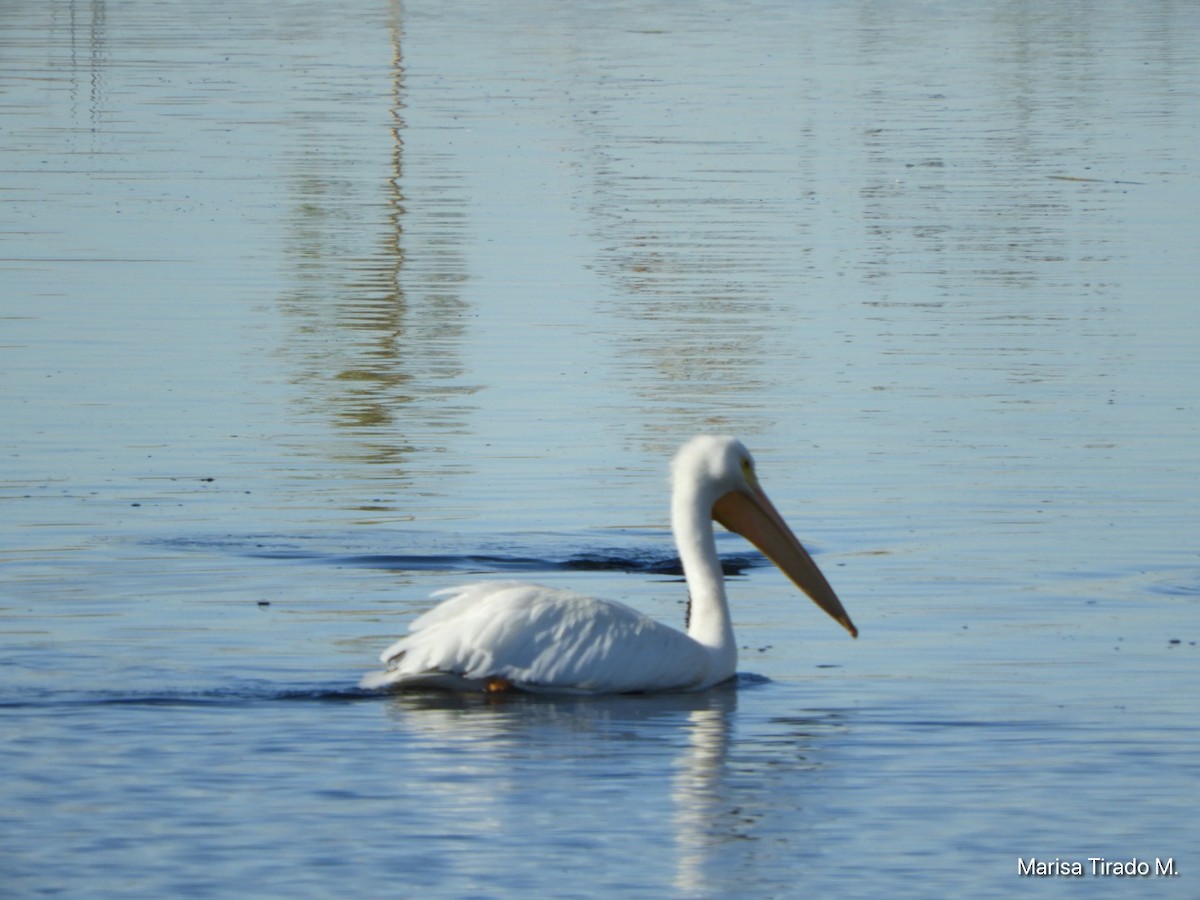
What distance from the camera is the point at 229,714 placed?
8.13m

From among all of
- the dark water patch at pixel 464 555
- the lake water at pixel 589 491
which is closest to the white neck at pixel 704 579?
the lake water at pixel 589 491

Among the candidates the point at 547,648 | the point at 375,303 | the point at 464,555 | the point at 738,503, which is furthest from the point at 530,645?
the point at 375,303

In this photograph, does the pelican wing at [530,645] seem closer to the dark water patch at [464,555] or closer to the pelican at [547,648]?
the pelican at [547,648]

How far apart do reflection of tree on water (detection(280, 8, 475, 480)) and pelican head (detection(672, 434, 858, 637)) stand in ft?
10.0

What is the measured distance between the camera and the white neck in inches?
348

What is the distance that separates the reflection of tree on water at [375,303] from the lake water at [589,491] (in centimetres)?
6

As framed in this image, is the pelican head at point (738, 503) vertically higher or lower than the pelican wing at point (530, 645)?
higher

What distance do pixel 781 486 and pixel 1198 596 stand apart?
7.84 feet

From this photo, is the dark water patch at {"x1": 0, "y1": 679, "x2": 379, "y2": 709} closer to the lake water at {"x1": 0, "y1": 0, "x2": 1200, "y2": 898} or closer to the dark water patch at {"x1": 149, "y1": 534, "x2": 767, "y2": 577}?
the lake water at {"x1": 0, "y1": 0, "x2": 1200, "y2": 898}

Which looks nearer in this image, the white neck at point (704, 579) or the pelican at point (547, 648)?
the pelican at point (547, 648)

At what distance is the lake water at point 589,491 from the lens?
7039 millimetres

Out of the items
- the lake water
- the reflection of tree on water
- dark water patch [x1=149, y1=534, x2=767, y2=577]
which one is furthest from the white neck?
the reflection of tree on water

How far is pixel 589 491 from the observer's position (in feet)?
38.8

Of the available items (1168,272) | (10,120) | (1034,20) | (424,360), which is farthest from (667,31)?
(424,360)
